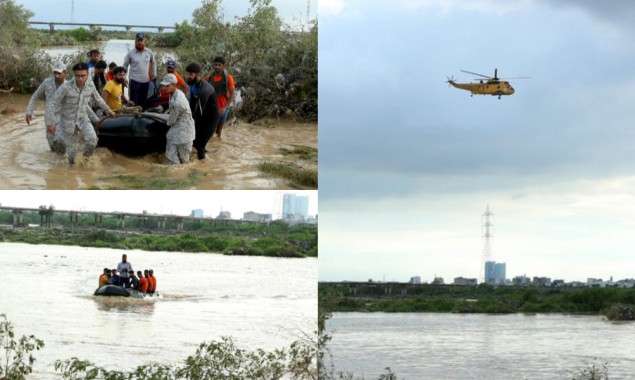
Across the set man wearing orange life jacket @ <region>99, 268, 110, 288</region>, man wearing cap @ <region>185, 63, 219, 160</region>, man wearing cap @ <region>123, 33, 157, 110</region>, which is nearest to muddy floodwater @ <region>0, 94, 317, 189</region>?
man wearing cap @ <region>185, 63, 219, 160</region>

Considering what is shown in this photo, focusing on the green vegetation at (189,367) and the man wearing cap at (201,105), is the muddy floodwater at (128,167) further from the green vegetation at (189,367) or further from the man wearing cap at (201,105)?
the green vegetation at (189,367)

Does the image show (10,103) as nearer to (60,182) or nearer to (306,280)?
(60,182)

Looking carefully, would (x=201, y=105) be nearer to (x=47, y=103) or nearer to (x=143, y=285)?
(x=47, y=103)

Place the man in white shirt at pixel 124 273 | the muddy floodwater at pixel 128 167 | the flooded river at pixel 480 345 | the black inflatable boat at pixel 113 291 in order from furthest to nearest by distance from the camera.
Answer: the flooded river at pixel 480 345 → the man in white shirt at pixel 124 273 → the black inflatable boat at pixel 113 291 → the muddy floodwater at pixel 128 167

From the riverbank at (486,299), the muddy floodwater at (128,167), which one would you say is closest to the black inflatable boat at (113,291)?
the muddy floodwater at (128,167)

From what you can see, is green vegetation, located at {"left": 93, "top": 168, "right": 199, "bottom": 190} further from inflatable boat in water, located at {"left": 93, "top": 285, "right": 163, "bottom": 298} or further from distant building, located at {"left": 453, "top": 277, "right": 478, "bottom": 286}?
distant building, located at {"left": 453, "top": 277, "right": 478, "bottom": 286}

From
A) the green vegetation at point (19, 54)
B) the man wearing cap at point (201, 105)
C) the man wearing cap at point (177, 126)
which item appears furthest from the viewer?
the green vegetation at point (19, 54)

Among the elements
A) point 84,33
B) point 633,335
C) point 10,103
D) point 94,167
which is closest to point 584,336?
point 633,335
